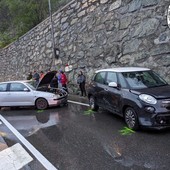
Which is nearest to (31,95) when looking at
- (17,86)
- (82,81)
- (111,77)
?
(17,86)

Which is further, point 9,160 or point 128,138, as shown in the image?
point 128,138

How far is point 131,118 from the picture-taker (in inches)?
299

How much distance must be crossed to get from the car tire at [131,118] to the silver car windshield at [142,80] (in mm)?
734

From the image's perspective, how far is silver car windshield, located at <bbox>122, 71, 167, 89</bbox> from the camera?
8.16 m

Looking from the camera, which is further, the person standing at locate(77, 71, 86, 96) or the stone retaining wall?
the person standing at locate(77, 71, 86, 96)

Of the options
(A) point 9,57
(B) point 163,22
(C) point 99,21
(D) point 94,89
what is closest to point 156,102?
(D) point 94,89

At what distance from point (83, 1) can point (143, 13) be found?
17.0 ft

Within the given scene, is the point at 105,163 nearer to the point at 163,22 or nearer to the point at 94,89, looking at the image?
the point at 94,89

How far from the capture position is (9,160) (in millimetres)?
5918

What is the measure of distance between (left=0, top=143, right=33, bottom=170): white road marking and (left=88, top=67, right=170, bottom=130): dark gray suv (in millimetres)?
2953

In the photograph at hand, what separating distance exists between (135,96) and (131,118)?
1.98 feet

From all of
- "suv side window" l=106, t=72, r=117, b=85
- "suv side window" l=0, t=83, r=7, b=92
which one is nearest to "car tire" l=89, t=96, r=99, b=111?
"suv side window" l=106, t=72, r=117, b=85

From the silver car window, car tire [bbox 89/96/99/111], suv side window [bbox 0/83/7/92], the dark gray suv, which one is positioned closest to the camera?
the dark gray suv

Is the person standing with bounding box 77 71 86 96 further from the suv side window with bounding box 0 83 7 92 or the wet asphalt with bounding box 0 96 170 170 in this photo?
the wet asphalt with bounding box 0 96 170 170
